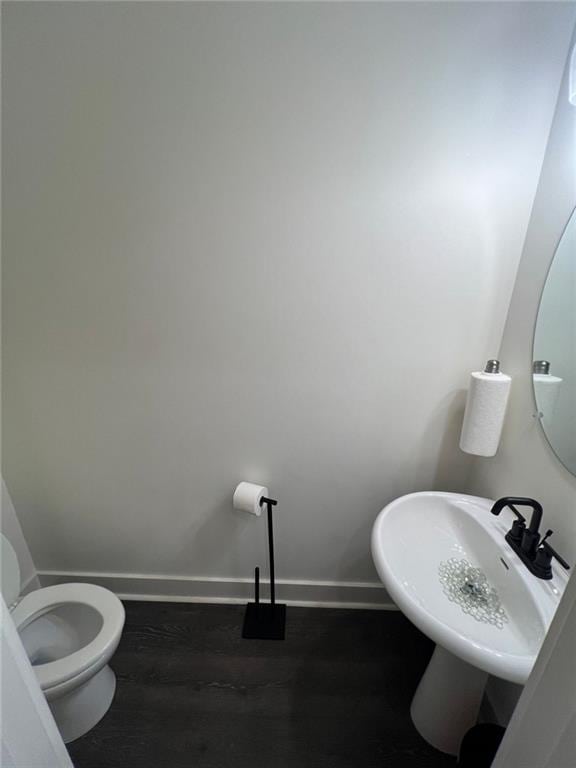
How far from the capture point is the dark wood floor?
1.06 m

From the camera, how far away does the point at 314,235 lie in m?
1.06

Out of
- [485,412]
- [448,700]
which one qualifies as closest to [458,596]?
[448,700]

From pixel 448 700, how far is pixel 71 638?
1334 millimetres

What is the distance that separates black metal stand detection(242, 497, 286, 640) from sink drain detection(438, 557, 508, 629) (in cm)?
65

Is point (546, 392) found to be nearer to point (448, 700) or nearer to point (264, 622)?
point (448, 700)

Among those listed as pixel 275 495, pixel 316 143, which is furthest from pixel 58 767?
pixel 316 143

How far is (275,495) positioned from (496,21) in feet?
5.40

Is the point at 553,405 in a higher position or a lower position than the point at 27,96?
lower

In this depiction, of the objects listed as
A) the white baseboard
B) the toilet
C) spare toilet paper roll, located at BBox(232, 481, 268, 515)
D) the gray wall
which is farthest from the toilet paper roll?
the toilet

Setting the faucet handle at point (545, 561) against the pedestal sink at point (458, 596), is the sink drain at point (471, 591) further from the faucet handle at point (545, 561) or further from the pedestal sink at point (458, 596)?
the faucet handle at point (545, 561)

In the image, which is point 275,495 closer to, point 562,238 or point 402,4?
point 562,238

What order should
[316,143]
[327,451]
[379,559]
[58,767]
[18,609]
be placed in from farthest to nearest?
[327,451]
[18,609]
[316,143]
[379,559]
[58,767]

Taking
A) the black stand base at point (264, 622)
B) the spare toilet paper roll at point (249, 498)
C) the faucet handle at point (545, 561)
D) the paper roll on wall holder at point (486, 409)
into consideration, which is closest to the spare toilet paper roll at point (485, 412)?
the paper roll on wall holder at point (486, 409)

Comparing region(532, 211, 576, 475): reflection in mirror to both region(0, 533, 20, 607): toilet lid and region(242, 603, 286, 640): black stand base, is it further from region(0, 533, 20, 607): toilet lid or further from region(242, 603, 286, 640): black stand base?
region(0, 533, 20, 607): toilet lid
